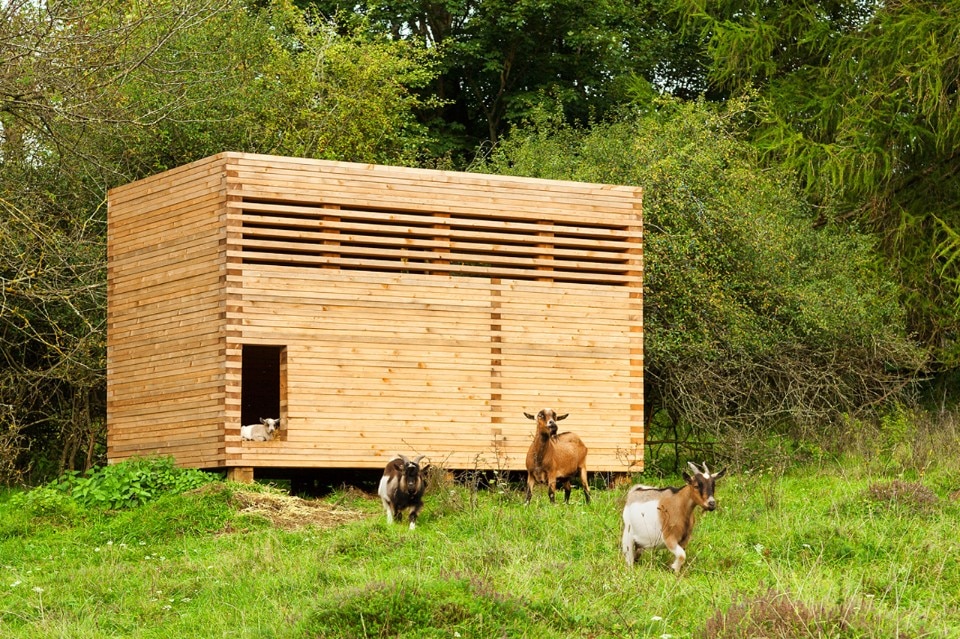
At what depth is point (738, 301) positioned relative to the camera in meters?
22.4

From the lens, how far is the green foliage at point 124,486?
16281 mm

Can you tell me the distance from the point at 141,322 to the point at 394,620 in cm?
965

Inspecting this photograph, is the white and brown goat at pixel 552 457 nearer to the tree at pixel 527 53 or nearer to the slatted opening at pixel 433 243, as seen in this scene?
the slatted opening at pixel 433 243

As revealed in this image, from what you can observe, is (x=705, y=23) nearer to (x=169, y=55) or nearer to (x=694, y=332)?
(x=694, y=332)

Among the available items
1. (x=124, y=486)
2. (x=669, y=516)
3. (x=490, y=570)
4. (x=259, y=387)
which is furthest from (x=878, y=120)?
(x=490, y=570)

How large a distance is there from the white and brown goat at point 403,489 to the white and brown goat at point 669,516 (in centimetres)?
313

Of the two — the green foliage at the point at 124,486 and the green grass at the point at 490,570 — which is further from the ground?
the green foliage at the point at 124,486

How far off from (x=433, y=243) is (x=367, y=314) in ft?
4.63

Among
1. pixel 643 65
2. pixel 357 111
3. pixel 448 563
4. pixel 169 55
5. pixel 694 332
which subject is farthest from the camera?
pixel 643 65

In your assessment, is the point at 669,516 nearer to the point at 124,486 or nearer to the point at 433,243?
the point at 433,243

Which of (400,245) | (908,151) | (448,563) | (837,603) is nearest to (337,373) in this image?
(400,245)

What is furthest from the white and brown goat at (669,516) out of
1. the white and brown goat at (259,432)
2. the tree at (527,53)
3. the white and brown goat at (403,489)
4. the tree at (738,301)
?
the tree at (527,53)

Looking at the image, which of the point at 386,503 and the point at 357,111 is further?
the point at 357,111

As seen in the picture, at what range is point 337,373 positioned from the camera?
17.5 m
